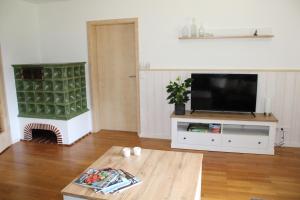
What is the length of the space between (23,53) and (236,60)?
334cm

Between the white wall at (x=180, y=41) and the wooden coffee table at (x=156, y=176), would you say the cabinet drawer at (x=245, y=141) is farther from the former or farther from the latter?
the wooden coffee table at (x=156, y=176)

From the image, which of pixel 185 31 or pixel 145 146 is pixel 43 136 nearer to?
pixel 145 146

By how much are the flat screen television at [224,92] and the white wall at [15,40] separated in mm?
2754

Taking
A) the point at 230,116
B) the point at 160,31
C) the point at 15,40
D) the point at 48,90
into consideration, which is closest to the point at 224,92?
the point at 230,116

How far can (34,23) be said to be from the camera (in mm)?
4523

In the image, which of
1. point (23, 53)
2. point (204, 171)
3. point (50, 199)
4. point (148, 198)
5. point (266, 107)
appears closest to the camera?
point (148, 198)

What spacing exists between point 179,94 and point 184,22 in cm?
106

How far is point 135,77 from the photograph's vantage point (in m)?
4.39

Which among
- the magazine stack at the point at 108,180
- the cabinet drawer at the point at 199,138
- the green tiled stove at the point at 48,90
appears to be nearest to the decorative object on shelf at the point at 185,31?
the cabinet drawer at the point at 199,138

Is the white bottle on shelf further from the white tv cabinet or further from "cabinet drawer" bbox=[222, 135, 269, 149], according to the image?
"cabinet drawer" bbox=[222, 135, 269, 149]

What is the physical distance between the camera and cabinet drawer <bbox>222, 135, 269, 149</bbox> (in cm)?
354

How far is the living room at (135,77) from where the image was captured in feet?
11.4

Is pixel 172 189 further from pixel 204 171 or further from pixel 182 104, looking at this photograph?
pixel 182 104

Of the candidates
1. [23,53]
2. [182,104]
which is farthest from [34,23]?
[182,104]
